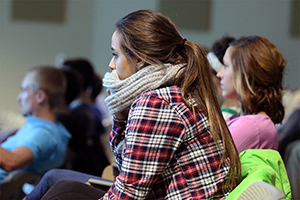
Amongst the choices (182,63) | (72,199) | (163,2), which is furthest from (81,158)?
(163,2)

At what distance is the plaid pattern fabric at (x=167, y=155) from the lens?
984 mm

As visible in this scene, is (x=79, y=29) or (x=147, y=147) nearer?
(x=147, y=147)

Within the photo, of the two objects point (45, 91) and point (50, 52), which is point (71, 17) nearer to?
point (50, 52)

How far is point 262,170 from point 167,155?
260 mm

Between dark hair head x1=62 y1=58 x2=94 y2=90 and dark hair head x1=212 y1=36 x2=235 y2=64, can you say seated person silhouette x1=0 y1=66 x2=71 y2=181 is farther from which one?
dark hair head x1=212 y1=36 x2=235 y2=64

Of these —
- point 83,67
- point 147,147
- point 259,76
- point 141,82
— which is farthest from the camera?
point 83,67

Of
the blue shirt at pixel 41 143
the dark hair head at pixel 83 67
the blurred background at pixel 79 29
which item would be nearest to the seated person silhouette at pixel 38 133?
the blue shirt at pixel 41 143

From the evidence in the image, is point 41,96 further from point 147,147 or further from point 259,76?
point 147,147

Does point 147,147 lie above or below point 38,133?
above

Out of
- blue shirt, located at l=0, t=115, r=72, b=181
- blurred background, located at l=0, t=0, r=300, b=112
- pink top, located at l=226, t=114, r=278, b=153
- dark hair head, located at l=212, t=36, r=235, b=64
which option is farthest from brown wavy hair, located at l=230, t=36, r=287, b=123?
blurred background, located at l=0, t=0, r=300, b=112

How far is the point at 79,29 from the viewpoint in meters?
4.52

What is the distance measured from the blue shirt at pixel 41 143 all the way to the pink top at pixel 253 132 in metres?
1.10

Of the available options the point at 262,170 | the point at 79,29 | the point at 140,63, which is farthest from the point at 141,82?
the point at 79,29

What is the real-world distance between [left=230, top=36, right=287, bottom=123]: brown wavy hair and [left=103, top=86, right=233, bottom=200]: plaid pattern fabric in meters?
0.65
